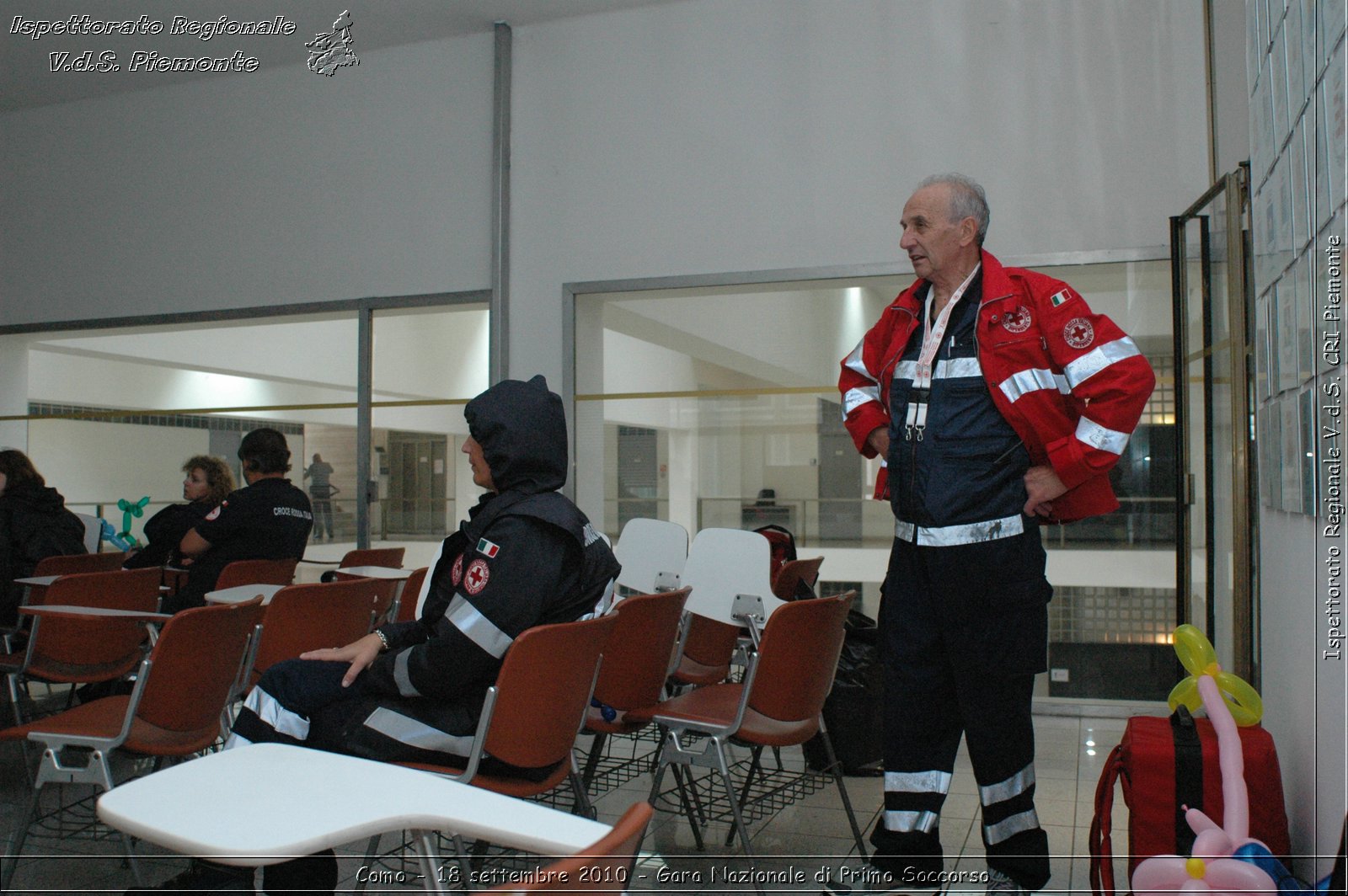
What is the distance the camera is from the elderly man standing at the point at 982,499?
2.40 meters

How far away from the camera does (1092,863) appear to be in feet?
7.35

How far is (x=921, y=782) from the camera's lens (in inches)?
98.7

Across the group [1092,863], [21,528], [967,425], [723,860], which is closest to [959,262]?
[967,425]

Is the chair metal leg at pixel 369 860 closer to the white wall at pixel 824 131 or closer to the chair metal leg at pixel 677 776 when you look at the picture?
the chair metal leg at pixel 677 776

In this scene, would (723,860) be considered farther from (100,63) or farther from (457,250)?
(100,63)

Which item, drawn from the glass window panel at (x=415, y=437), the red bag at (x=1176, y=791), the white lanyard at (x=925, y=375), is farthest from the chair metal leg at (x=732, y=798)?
the glass window panel at (x=415, y=437)

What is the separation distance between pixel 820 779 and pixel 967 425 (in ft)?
6.18

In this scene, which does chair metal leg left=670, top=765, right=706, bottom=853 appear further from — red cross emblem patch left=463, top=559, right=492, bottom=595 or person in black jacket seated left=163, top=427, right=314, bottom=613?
person in black jacket seated left=163, top=427, right=314, bottom=613

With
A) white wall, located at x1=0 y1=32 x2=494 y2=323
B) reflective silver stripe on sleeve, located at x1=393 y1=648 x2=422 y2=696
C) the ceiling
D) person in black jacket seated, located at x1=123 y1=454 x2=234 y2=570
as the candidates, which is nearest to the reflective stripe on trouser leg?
reflective silver stripe on sleeve, located at x1=393 y1=648 x2=422 y2=696

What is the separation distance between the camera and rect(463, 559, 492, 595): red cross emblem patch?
220cm

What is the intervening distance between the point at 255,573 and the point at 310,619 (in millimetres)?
994

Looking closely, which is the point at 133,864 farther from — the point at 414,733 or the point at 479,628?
the point at 479,628

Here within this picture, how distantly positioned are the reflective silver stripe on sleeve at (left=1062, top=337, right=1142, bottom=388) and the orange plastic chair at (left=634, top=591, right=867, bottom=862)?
2.85 ft

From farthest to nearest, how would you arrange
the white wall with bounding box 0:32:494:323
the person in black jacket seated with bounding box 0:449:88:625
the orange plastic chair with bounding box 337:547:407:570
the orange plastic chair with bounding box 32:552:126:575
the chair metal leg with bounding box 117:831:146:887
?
1. the white wall with bounding box 0:32:494:323
2. the orange plastic chair with bounding box 337:547:407:570
3. the person in black jacket seated with bounding box 0:449:88:625
4. the orange plastic chair with bounding box 32:552:126:575
5. the chair metal leg with bounding box 117:831:146:887
